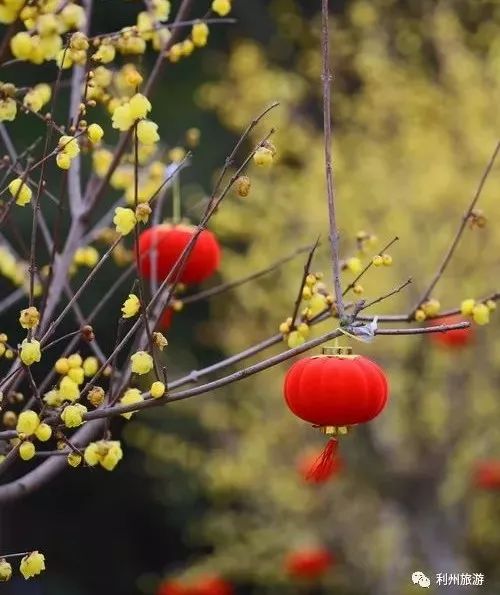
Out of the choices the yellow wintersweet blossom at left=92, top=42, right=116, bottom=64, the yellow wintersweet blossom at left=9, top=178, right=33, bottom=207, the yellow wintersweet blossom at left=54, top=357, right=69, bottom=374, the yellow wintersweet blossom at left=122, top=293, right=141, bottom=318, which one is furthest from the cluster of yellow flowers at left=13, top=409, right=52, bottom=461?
the yellow wintersweet blossom at left=92, top=42, right=116, bottom=64

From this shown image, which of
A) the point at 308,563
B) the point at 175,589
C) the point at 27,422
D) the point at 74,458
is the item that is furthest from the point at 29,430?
the point at 175,589

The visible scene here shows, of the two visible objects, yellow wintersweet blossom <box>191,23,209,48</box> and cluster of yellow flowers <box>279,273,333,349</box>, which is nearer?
cluster of yellow flowers <box>279,273,333,349</box>

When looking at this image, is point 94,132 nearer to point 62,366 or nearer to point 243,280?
point 62,366

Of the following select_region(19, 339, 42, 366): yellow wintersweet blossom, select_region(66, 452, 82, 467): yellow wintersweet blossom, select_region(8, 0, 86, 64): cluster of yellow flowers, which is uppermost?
select_region(8, 0, 86, 64): cluster of yellow flowers

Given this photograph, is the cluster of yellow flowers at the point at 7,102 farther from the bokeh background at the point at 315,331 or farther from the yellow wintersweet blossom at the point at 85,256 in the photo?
the bokeh background at the point at 315,331

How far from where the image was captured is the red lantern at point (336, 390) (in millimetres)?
1789

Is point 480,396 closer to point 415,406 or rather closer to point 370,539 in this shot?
point 415,406

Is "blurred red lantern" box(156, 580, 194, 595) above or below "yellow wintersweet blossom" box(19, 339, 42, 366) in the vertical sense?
above

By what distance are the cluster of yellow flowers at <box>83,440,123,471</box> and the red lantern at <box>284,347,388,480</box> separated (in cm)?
33

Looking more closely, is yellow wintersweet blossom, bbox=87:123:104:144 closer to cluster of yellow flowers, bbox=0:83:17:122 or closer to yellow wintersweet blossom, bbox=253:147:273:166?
cluster of yellow flowers, bbox=0:83:17:122

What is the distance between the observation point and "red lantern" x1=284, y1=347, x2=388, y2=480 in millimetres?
1789

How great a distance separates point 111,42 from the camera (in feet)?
6.89

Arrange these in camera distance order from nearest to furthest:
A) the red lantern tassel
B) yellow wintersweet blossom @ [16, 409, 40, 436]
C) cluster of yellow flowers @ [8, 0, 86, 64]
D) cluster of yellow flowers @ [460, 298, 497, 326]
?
1. cluster of yellow flowers @ [8, 0, 86, 64]
2. yellow wintersweet blossom @ [16, 409, 40, 436]
3. the red lantern tassel
4. cluster of yellow flowers @ [460, 298, 497, 326]

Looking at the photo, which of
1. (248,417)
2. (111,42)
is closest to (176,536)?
(248,417)
